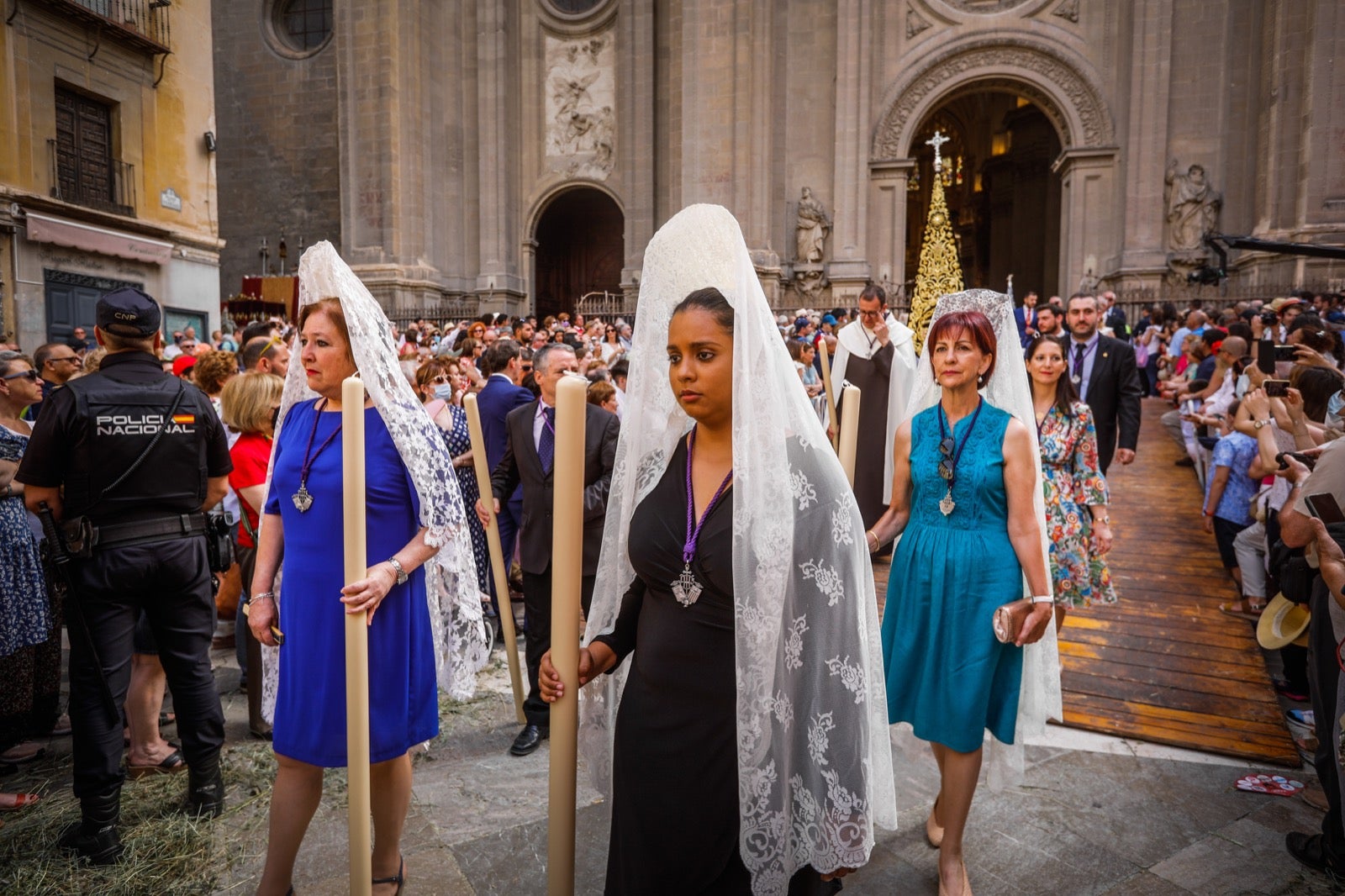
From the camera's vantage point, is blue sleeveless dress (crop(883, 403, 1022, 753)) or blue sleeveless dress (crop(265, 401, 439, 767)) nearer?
blue sleeveless dress (crop(265, 401, 439, 767))

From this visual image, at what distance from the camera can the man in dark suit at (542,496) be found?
4.21 metres

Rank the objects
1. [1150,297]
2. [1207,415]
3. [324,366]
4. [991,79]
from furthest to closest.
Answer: [991,79] → [1150,297] → [1207,415] → [324,366]

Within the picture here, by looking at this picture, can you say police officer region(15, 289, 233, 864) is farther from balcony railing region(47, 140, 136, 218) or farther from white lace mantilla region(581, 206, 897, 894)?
balcony railing region(47, 140, 136, 218)

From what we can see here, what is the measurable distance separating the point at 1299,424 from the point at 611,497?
414 cm

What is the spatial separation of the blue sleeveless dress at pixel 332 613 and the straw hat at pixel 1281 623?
380 centimetres

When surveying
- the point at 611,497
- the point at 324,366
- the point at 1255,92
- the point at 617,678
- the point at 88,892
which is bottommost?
the point at 88,892

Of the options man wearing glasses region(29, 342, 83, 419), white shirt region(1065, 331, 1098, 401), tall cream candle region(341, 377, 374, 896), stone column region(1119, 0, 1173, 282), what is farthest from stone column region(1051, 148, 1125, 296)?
tall cream candle region(341, 377, 374, 896)

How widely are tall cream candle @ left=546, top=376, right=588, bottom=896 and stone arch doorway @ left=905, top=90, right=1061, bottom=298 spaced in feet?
89.3

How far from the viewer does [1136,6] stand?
18516 mm

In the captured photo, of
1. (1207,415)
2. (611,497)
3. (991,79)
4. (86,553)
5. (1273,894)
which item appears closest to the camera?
(611,497)

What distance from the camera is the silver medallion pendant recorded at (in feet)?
6.45

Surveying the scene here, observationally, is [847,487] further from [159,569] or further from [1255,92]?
[1255,92]

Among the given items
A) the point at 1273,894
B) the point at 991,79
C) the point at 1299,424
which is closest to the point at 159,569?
the point at 1273,894

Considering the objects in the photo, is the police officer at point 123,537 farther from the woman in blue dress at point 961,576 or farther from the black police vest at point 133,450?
the woman in blue dress at point 961,576
